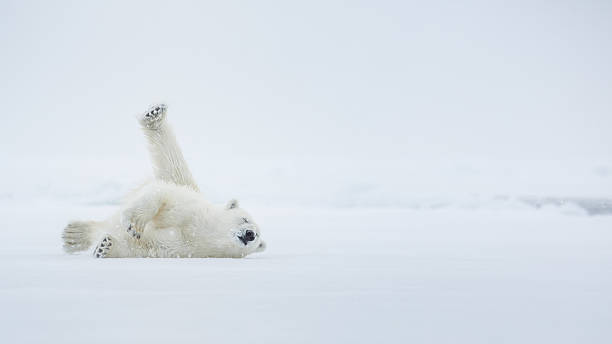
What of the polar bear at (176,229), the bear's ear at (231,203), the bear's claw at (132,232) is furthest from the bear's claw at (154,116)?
the bear's claw at (132,232)

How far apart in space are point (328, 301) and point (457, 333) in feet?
Answer: 2.24

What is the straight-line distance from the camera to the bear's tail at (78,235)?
5312mm

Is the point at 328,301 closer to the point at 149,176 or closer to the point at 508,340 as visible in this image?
the point at 508,340

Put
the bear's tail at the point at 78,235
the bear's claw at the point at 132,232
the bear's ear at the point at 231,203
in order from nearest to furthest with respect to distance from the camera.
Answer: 1. the bear's claw at the point at 132,232
2. the bear's ear at the point at 231,203
3. the bear's tail at the point at 78,235

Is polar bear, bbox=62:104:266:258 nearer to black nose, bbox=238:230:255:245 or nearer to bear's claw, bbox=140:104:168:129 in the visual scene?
black nose, bbox=238:230:255:245

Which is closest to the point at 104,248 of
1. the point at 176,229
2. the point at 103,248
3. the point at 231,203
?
the point at 103,248

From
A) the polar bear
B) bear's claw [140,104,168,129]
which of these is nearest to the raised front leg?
→ bear's claw [140,104,168,129]

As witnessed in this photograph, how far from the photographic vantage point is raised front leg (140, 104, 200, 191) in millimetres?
5734

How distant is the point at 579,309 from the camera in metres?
2.87

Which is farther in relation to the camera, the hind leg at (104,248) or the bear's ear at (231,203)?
the bear's ear at (231,203)

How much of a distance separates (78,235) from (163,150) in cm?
102

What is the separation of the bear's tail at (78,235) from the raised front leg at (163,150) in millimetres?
724

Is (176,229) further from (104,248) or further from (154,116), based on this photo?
(154,116)

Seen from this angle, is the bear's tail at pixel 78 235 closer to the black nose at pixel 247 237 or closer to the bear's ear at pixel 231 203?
the bear's ear at pixel 231 203
